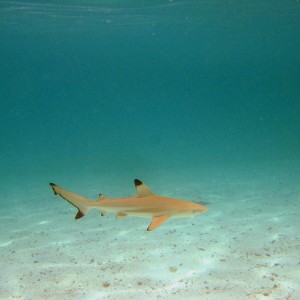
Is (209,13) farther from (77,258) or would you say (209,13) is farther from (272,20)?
(77,258)

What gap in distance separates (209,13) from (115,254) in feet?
104

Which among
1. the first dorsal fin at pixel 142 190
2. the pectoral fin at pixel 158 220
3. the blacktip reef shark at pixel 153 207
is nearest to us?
the pectoral fin at pixel 158 220

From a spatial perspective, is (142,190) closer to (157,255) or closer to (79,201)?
(79,201)

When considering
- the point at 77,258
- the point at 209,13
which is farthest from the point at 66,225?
the point at 209,13

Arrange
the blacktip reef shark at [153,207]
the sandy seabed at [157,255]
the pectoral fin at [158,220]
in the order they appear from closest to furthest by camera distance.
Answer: the pectoral fin at [158,220]
the blacktip reef shark at [153,207]
the sandy seabed at [157,255]

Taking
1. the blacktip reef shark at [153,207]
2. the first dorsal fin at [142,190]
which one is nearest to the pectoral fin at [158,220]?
the blacktip reef shark at [153,207]

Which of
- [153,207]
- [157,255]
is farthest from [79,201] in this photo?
[157,255]

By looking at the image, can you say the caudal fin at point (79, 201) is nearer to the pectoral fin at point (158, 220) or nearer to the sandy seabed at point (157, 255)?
the pectoral fin at point (158, 220)

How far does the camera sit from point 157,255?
22.5ft

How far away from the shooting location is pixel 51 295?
5297 mm

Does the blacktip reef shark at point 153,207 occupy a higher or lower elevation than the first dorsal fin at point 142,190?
lower

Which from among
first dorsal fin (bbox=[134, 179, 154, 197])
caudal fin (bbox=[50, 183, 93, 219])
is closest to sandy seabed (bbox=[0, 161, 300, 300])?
caudal fin (bbox=[50, 183, 93, 219])

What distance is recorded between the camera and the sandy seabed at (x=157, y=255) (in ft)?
17.4

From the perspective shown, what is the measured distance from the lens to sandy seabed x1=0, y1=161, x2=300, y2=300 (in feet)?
17.4
